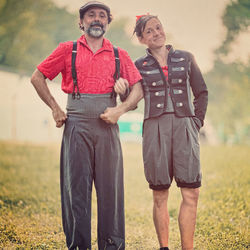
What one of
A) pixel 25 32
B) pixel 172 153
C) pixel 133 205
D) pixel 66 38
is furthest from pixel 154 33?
pixel 66 38

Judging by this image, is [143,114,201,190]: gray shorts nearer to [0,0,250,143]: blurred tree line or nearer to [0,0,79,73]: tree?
[0,0,250,143]: blurred tree line

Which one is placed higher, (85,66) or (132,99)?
(85,66)

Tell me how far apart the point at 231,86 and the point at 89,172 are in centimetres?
1683

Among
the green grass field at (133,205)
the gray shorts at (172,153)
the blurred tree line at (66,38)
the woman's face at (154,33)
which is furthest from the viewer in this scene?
the blurred tree line at (66,38)

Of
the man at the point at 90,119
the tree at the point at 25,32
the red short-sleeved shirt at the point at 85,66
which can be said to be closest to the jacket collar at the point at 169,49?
the man at the point at 90,119

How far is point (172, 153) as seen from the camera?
3605mm

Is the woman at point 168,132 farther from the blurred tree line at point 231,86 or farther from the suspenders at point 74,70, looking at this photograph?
the blurred tree line at point 231,86

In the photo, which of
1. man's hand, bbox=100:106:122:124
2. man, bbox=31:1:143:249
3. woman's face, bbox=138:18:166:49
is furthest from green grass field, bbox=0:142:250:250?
woman's face, bbox=138:18:166:49

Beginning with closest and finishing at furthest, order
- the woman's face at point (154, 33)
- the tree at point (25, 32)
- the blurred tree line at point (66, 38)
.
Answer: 1. the woman's face at point (154, 33)
2. the blurred tree line at point (66, 38)
3. the tree at point (25, 32)

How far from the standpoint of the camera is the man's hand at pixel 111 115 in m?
3.32

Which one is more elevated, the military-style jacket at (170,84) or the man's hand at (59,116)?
the military-style jacket at (170,84)

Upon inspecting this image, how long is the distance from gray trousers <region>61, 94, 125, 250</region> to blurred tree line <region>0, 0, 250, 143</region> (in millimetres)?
10474

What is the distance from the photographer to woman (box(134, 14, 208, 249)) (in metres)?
3.56

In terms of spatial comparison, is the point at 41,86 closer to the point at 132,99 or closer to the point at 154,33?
the point at 132,99
